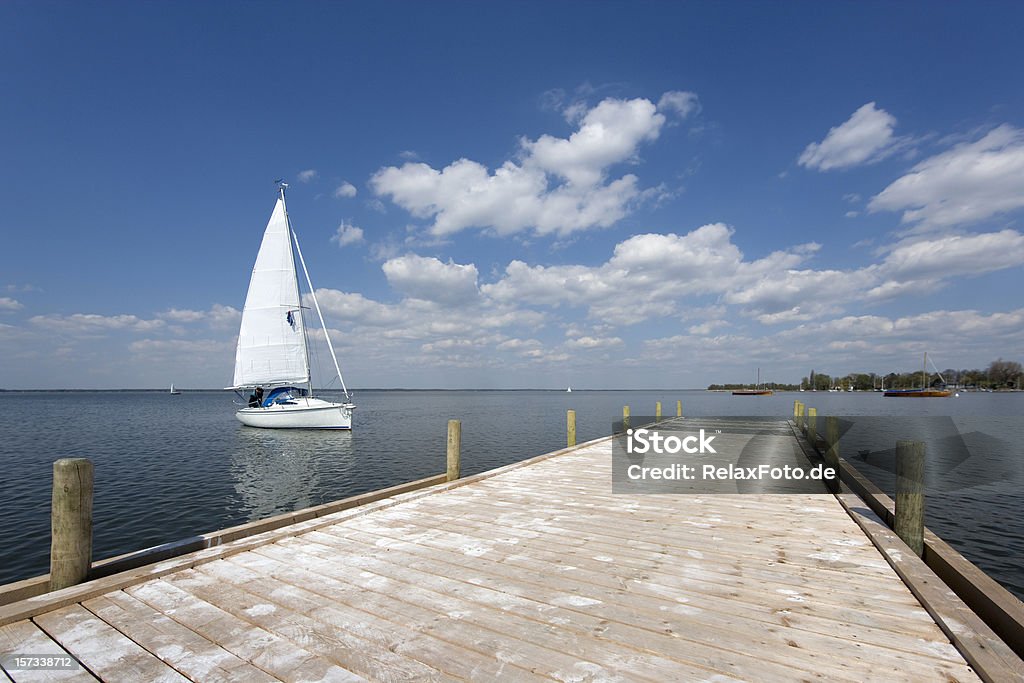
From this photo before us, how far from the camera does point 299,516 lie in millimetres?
6289

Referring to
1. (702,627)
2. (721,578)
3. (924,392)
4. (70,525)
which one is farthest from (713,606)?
(924,392)

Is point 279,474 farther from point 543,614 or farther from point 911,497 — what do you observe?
point 911,497

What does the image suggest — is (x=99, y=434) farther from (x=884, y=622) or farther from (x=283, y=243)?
(x=884, y=622)

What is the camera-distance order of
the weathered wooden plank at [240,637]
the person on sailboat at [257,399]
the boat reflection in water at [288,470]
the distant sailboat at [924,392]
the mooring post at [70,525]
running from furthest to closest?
the distant sailboat at [924,392] < the person on sailboat at [257,399] < the boat reflection in water at [288,470] < the mooring post at [70,525] < the weathered wooden plank at [240,637]

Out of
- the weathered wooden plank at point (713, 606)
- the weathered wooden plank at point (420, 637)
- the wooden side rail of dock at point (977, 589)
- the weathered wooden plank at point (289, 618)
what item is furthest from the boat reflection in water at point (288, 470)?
the wooden side rail of dock at point (977, 589)

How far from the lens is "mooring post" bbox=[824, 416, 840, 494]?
8867mm

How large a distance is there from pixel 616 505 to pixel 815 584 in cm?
327

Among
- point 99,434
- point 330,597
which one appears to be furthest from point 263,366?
point 330,597

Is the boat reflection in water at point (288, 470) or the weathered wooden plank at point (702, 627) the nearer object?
the weathered wooden plank at point (702, 627)

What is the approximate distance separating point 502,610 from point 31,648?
10.4ft

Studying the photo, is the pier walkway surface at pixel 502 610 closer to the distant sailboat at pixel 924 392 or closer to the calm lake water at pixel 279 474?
the calm lake water at pixel 279 474

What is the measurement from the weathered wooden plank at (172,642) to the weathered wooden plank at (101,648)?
5 cm

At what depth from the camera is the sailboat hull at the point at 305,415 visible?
3075 cm

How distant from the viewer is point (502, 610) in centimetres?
382
